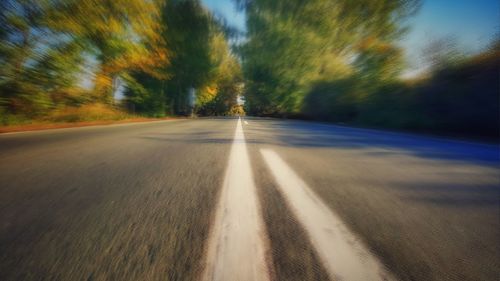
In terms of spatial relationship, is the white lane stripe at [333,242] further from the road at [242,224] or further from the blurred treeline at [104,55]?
the blurred treeline at [104,55]

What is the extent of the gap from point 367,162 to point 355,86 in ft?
39.6

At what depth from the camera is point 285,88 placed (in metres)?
23.8

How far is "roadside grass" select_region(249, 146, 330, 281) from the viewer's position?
0.74 m

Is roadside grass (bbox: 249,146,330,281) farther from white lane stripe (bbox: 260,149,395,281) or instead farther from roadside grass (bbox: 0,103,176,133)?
roadside grass (bbox: 0,103,176,133)

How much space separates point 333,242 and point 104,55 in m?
15.5

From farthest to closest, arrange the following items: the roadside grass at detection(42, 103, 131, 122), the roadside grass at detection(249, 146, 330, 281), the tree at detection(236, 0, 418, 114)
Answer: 1. the tree at detection(236, 0, 418, 114)
2. the roadside grass at detection(42, 103, 131, 122)
3. the roadside grass at detection(249, 146, 330, 281)

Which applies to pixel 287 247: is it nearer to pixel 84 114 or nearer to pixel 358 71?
pixel 84 114

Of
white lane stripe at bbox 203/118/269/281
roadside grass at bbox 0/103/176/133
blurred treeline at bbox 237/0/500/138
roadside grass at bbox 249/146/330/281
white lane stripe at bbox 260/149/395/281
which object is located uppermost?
blurred treeline at bbox 237/0/500/138

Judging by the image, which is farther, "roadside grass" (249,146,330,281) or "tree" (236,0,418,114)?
"tree" (236,0,418,114)

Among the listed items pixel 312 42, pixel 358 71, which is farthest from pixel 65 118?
pixel 312 42

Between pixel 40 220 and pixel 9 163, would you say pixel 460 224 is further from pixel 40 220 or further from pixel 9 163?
pixel 9 163

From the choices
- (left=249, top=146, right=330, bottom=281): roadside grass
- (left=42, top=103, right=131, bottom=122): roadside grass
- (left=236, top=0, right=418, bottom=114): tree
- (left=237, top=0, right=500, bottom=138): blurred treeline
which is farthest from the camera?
(left=236, top=0, right=418, bottom=114): tree

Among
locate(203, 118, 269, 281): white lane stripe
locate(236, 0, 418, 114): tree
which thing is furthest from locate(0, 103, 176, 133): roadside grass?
locate(236, 0, 418, 114): tree

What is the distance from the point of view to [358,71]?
12.8 metres
